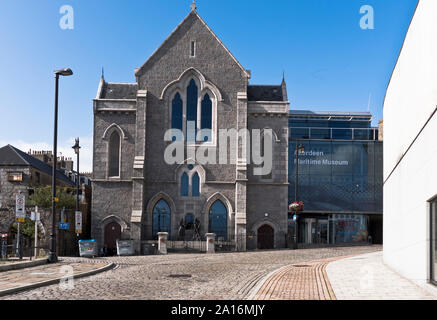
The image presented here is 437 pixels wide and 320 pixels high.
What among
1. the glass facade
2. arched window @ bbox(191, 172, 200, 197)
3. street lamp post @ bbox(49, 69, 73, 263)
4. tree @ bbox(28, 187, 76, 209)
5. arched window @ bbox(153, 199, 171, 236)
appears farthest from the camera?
the glass facade

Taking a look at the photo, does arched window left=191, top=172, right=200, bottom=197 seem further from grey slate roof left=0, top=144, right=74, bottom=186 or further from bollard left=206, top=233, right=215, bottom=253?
grey slate roof left=0, top=144, right=74, bottom=186

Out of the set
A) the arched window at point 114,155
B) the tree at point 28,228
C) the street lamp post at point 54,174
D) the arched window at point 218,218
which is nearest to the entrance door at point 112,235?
the arched window at point 114,155

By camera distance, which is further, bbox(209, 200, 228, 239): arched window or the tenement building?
the tenement building

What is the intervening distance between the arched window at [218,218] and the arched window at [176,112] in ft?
20.7

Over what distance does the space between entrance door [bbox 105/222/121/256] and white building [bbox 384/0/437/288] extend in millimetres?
22173

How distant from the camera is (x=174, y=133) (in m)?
38.8

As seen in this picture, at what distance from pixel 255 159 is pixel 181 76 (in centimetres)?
812

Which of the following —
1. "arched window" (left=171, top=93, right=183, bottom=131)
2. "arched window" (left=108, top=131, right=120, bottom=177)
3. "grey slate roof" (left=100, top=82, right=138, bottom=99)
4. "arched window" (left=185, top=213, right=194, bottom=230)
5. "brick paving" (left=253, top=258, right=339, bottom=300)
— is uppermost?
"grey slate roof" (left=100, top=82, right=138, bottom=99)

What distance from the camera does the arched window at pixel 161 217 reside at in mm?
38312

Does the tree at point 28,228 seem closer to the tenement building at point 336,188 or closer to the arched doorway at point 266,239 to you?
the arched doorway at point 266,239

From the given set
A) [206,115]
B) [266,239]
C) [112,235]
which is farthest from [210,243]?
[206,115]

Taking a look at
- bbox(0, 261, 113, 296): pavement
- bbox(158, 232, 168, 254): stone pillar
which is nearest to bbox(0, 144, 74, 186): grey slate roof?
bbox(158, 232, 168, 254): stone pillar

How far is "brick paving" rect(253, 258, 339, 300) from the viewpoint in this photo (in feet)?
41.1
